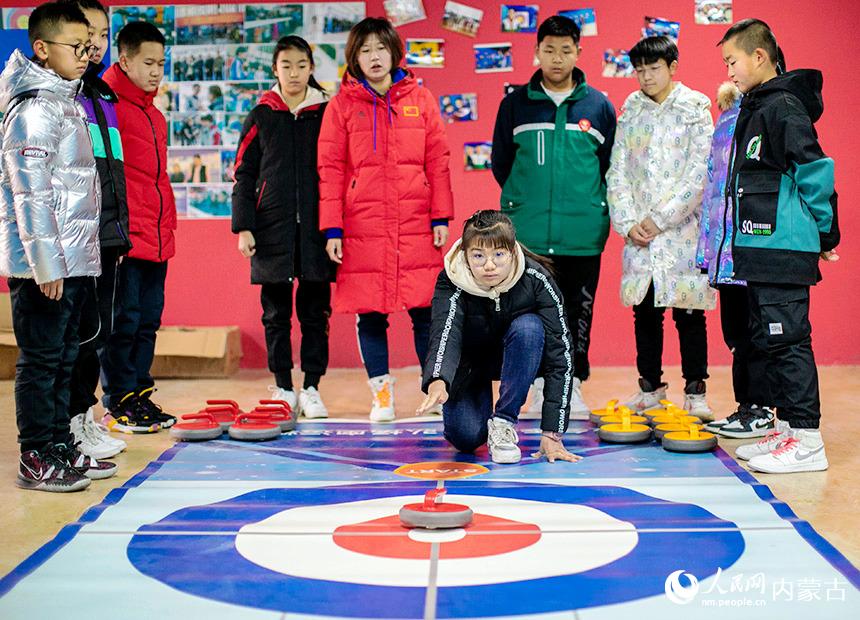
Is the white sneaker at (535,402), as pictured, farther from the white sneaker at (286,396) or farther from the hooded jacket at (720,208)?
the white sneaker at (286,396)

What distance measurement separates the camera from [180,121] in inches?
190

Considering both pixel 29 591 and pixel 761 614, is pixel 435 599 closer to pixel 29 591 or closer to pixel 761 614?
pixel 761 614

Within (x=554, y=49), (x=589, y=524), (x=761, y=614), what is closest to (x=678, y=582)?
(x=761, y=614)

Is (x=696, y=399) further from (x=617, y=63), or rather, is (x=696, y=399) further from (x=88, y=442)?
(x=88, y=442)

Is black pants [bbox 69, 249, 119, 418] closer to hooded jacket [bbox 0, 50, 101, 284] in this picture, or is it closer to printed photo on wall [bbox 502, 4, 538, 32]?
hooded jacket [bbox 0, 50, 101, 284]

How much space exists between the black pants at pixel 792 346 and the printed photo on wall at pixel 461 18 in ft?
8.11

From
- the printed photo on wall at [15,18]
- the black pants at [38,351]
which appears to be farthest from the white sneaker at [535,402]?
the printed photo on wall at [15,18]

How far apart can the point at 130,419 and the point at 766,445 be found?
205 centimetres

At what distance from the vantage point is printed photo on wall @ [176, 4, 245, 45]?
15.7 ft

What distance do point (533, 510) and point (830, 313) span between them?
3111 mm

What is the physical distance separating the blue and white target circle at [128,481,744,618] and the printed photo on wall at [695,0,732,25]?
9.91 feet

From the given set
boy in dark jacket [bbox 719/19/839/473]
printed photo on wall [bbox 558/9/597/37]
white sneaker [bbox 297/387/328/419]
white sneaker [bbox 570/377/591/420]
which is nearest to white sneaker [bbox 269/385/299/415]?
white sneaker [bbox 297/387/328/419]

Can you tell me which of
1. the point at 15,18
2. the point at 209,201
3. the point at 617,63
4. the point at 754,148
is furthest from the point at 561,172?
the point at 15,18

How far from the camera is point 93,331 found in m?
2.84
